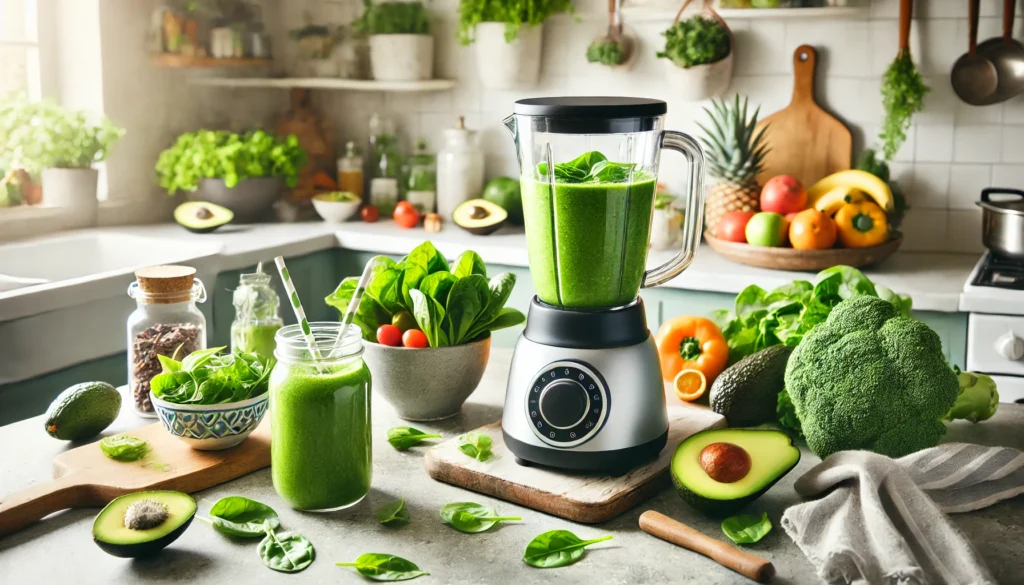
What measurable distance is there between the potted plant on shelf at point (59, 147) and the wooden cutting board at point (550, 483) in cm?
237

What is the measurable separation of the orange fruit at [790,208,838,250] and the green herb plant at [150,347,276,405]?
188 centimetres

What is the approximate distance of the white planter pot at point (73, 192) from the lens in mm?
3152

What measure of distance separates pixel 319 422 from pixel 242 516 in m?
0.14

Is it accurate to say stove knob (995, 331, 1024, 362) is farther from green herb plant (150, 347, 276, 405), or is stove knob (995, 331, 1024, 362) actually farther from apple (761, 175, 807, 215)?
green herb plant (150, 347, 276, 405)

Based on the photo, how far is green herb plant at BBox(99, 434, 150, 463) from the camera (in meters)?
1.22

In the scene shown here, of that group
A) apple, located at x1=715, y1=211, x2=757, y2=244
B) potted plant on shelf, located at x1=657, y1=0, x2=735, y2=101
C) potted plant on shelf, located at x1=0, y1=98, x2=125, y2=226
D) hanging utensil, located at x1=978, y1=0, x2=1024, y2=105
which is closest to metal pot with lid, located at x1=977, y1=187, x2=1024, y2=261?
hanging utensil, located at x1=978, y1=0, x2=1024, y2=105

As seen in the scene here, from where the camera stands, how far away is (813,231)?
275 cm

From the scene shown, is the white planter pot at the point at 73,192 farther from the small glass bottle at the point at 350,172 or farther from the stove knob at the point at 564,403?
the stove knob at the point at 564,403

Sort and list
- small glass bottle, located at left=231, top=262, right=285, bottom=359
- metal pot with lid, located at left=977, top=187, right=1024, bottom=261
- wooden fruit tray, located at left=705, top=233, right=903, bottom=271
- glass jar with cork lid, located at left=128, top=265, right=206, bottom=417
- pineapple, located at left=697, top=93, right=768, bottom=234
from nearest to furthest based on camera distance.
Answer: glass jar with cork lid, located at left=128, top=265, right=206, bottom=417, small glass bottle, located at left=231, top=262, right=285, bottom=359, metal pot with lid, located at left=977, top=187, right=1024, bottom=261, wooden fruit tray, located at left=705, top=233, right=903, bottom=271, pineapple, located at left=697, top=93, right=768, bottom=234

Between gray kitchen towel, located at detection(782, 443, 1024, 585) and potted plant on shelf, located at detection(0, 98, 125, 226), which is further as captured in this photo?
potted plant on shelf, located at detection(0, 98, 125, 226)

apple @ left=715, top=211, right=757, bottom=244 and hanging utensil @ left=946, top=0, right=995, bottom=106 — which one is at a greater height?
Answer: hanging utensil @ left=946, top=0, right=995, bottom=106

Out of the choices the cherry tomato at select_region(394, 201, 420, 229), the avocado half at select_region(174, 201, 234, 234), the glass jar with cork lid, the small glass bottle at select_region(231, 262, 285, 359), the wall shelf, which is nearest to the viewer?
the glass jar with cork lid

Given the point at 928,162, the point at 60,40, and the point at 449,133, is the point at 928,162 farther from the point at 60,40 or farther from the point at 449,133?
the point at 60,40

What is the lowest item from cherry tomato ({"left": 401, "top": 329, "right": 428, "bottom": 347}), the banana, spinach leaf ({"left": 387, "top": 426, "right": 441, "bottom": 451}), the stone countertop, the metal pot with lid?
the stone countertop
